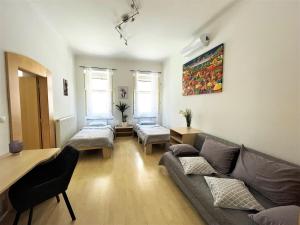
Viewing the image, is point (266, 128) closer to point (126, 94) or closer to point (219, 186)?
point (219, 186)

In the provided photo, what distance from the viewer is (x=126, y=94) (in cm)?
566

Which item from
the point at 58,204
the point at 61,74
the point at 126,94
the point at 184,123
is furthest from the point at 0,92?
the point at 126,94

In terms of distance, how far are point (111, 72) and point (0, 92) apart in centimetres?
392

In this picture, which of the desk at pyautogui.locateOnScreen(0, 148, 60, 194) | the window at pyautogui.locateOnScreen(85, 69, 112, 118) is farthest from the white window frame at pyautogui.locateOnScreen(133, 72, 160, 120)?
the desk at pyautogui.locateOnScreen(0, 148, 60, 194)

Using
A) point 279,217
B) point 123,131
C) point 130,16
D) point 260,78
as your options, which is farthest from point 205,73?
point 123,131

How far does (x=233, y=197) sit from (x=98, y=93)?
4.98 m

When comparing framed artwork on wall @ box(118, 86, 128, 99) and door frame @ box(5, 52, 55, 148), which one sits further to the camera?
framed artwork on wall @ box(118, 86, 128, 99)

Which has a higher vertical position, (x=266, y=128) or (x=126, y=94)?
(x=126, y=94)

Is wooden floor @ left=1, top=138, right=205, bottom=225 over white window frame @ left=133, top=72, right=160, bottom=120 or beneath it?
beneath

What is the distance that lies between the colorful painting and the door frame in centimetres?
299

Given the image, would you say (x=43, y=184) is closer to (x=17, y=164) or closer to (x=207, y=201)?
(x=17, y=164)

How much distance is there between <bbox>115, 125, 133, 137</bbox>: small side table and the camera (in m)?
5.49

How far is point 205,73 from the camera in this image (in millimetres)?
3076

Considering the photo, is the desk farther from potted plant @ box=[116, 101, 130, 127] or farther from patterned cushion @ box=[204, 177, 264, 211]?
potted plant @ box=[116, 101, 130, 127]
